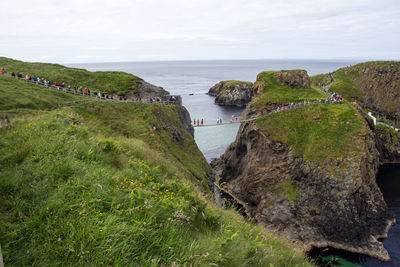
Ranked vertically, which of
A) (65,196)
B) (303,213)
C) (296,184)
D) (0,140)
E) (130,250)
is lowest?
(303,213)

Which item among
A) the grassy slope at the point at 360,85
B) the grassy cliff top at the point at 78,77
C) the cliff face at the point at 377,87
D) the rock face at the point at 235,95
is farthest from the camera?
the rock face at the point at 235,95

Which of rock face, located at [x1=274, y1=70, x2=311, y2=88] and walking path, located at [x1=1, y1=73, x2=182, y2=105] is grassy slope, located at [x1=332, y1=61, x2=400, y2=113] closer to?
rock face, located at [x1=274, y1=70, x2=311, y2=88]

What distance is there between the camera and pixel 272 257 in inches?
261

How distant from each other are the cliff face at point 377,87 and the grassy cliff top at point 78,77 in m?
72.1

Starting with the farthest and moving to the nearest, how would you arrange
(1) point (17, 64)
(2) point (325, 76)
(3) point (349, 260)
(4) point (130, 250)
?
1. (2) point (325, 76)
2. (1) point (17, 64)
3. (3) point (349, 260)
4. (4) point (130, 250)

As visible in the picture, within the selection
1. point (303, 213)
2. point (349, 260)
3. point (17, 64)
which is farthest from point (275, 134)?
point (17, 64)

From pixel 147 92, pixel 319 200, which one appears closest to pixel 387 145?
pixel 319 200

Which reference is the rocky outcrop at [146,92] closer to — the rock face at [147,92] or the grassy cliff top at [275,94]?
the rock face at [147,92]

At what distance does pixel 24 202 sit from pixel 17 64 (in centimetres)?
5863

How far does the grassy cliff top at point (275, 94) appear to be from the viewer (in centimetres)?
4916

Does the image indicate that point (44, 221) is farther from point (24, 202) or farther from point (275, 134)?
point (275, 134)

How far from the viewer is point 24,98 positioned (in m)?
27.7

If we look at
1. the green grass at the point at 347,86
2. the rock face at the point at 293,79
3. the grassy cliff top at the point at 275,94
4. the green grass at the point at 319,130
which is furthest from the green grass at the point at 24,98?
the green grass at the point at 347,86

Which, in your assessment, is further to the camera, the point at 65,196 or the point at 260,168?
the point at 260,168
